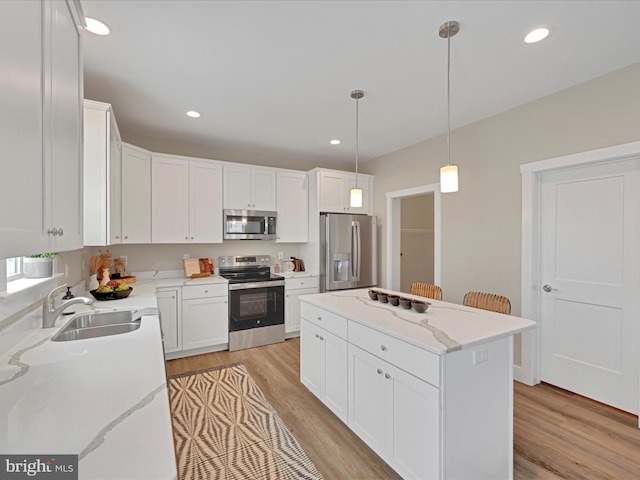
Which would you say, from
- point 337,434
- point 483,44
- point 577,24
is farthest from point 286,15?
point 337,434

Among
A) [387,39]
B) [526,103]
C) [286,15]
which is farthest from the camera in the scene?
[526,103]

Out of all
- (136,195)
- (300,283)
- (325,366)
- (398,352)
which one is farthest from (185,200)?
(398,352)

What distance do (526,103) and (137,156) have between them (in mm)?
3996

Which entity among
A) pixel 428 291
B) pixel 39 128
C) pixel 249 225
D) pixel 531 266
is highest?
pixel 39 128

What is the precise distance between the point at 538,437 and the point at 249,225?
3.57 meters

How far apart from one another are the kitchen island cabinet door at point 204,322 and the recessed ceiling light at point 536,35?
144 inches

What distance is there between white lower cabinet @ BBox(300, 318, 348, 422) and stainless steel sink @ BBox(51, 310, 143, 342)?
1310 millimetres

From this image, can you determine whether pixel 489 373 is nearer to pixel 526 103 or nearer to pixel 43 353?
pixel 43 353

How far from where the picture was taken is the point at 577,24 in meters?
1.76

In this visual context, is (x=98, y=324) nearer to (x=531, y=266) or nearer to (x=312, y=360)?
(x=312, y=360)

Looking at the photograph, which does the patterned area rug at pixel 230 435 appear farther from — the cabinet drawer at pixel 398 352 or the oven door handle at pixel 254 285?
the oven door handle at pixel 254 285

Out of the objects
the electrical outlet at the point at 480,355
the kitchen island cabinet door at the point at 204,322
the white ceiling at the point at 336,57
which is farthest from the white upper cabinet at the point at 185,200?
the electrical outlet at the point at 480,355

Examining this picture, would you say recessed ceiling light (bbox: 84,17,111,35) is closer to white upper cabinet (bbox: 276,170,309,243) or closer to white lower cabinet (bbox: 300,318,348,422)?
white lower cabinet (bbox: 300,318,348,422)

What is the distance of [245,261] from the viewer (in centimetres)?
428
